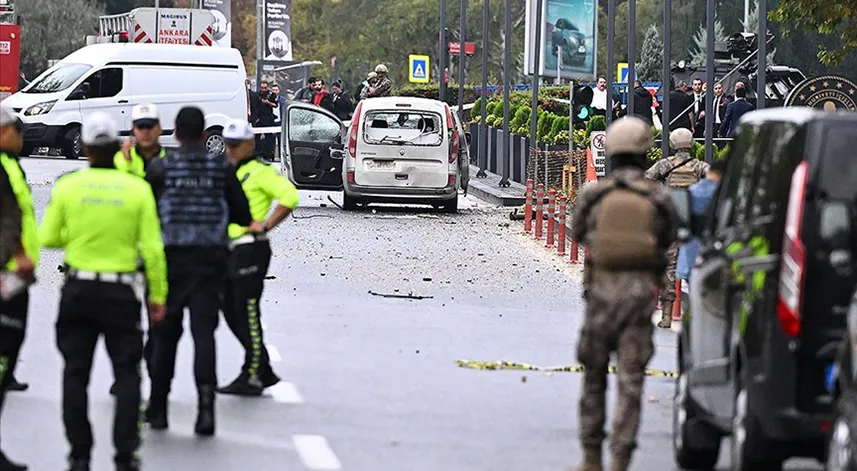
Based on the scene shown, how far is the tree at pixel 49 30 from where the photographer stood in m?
82.9

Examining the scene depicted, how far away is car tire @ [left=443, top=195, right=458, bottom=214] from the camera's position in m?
32.0

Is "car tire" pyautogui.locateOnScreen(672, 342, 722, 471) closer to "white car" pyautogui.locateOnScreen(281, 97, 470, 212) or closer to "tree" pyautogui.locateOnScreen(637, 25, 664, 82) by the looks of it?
"white car" pyautogui.locateOnScreen(281, 97, 470, 212)

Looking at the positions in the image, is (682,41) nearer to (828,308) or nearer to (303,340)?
(303,340)

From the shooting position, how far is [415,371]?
14086mm

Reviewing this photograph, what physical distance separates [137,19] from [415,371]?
38.8m

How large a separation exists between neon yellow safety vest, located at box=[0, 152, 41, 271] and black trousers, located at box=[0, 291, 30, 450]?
0.51ft

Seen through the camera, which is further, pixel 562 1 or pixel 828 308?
pixel 562 1

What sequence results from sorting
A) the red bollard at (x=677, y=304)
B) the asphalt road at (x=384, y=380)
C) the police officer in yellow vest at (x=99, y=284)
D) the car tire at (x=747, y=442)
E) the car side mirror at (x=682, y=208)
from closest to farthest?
the car tire at (x=747, y=442) → the police officer in yellow vest at (x=99, y=284) → the car side mirror at (x=682, y=208) → the asphalt road at (x=384, y=380) → the red bollard at (x=677, y=304)

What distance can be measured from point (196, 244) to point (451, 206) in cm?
2145

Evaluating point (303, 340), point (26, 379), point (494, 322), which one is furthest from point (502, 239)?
point (26, 379)

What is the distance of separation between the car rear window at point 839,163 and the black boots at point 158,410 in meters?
4.06

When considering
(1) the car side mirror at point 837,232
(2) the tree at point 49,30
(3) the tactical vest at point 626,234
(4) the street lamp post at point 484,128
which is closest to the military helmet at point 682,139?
(3) the tactical vest at point 626,234

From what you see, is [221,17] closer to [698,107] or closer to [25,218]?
[698,107]

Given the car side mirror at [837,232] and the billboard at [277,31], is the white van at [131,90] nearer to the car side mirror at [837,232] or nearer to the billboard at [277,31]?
the billboard at [277,31]
